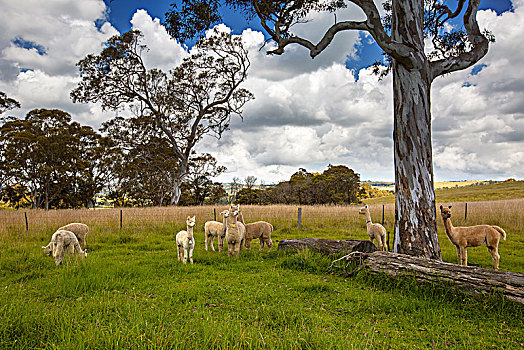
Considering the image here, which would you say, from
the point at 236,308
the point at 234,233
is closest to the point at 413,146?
the point at 234,233

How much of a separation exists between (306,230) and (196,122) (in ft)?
68.8

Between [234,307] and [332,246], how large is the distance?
3976mm

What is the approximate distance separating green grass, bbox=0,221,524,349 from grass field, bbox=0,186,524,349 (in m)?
0.02

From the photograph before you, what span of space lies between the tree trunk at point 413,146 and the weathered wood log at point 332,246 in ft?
2.57

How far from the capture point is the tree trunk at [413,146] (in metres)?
7.10

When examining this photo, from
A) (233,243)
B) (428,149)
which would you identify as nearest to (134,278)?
(233,243)

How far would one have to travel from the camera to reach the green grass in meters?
3.09

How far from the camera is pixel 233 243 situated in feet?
26.5

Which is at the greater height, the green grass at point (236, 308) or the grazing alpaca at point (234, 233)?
the grazing alpaca at point (234, 233)

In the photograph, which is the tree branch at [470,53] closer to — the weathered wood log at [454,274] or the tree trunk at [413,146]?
the tree trunk at [413,146]

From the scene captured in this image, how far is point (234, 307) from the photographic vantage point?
4660 millimetres

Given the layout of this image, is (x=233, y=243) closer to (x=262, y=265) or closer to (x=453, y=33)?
(x=262, y=265)

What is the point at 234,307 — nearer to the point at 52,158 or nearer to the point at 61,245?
the point at 61,245

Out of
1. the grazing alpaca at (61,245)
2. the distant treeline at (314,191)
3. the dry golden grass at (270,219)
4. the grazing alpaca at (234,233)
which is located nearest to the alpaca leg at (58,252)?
the grazing alpaca at (61,245)
